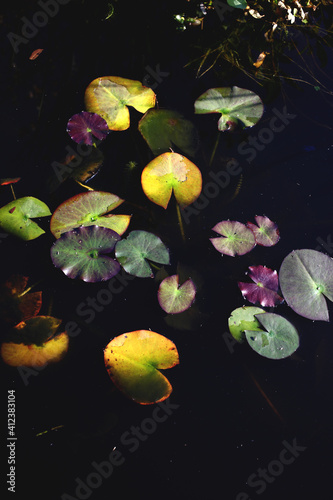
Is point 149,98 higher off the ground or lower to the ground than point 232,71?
higher

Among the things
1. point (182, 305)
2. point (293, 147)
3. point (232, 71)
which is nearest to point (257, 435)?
point (182, 305)

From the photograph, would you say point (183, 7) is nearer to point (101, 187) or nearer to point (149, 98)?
point (149, 98)

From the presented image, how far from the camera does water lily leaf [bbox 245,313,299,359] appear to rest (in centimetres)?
135

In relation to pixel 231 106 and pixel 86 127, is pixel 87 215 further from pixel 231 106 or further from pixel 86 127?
pixel 231 106

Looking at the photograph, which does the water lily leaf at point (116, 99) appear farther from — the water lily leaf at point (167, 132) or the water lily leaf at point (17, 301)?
the water lily leaf at point (17, 301)

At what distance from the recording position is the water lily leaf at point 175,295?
1.38 m

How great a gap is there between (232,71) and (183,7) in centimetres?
50

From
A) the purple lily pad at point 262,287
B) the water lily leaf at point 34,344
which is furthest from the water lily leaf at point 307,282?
the water lily leaf at point 34,344

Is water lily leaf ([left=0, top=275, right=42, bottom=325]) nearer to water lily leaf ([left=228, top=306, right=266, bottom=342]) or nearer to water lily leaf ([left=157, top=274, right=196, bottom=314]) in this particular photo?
water lily leaf ([left=157, top=274, right=196, bottom=314])

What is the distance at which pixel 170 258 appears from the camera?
1493mm

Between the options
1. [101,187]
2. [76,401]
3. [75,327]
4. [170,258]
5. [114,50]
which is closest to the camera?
[76,401]

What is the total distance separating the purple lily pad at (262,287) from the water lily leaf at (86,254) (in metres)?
0.52
